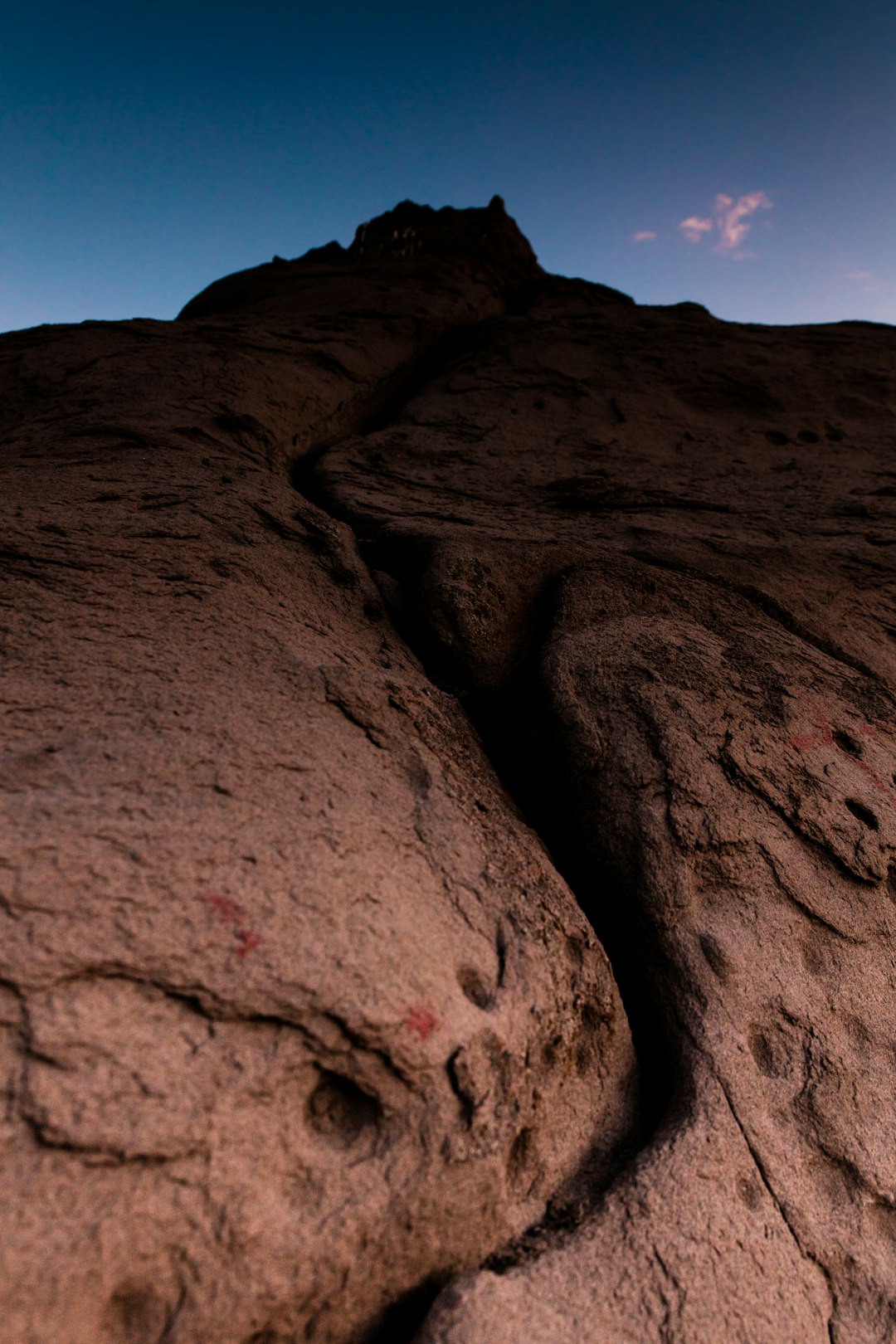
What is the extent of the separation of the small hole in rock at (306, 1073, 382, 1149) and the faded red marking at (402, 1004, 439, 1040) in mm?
122

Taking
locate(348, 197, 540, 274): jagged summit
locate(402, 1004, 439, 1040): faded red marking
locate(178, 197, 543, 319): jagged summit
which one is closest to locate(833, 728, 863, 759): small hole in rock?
locate(402, 1004, 439, 1040): faded red marking

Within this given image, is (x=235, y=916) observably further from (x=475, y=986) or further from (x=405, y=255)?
(x=405, y=255)

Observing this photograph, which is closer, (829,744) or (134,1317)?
(134,1317)

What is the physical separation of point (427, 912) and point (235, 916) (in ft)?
1.20

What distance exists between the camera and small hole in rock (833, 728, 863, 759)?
7.47 feet

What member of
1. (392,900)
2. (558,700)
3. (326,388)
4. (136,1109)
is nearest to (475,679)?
(558,700)

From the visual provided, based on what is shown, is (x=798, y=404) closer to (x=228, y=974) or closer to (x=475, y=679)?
(x=475, y=679)

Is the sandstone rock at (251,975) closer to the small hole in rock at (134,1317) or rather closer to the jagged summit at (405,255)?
the small hole in rock at (134,1317)

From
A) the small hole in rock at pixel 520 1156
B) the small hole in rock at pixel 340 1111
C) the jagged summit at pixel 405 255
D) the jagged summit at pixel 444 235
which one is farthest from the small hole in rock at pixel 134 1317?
the jagged summit at pixel 444 235

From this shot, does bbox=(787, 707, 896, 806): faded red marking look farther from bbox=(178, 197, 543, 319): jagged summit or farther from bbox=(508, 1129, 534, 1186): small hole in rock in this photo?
bbox=(178, 197, 543, 319): jagged summit

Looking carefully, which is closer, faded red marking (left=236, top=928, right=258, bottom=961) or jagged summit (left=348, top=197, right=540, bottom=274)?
faded red marking (left=236, top=928, right=258, bottom=961)

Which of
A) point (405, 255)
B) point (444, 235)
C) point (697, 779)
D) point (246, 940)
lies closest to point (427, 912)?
point (246, 940)

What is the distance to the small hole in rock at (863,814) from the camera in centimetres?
207

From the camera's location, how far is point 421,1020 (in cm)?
125
